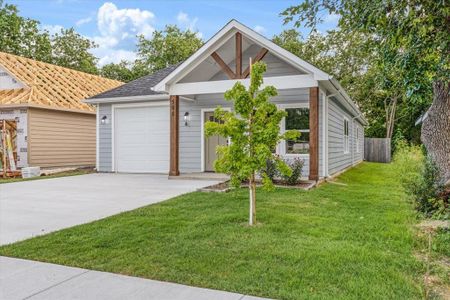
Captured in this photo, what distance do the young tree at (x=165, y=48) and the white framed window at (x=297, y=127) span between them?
19.7m

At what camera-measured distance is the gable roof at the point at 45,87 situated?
1378 cm

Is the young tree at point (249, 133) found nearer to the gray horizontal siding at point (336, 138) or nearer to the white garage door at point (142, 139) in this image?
the gray horizontal siding at point (336, 138)

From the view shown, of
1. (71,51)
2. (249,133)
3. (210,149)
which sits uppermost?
(71,51)

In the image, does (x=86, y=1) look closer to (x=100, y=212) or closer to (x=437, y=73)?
(x=100, y=212)

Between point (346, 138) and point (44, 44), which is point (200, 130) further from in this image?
point (44, 44)

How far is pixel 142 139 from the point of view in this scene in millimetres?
13312

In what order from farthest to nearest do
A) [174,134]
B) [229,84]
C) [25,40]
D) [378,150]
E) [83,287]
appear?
[25,40] → [378,150] → [174,134] → [229,84] → [83,287]

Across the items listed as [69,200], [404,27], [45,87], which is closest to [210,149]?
[69,200]

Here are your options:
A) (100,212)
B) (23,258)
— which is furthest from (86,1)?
(23,258)

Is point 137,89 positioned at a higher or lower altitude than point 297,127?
higher

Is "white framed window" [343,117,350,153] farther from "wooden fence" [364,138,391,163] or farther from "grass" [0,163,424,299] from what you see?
"grass" [0,163,424,299]

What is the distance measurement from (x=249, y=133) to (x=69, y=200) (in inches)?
172

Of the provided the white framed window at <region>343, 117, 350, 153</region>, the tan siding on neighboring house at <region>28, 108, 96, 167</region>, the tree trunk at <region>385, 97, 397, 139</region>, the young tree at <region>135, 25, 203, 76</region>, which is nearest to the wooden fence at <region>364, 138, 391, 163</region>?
the tree trunk at <region>385, 97, 397, 139</region>

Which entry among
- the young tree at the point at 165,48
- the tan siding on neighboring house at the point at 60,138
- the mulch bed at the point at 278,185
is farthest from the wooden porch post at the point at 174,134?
the young tree at the point at 165,48
